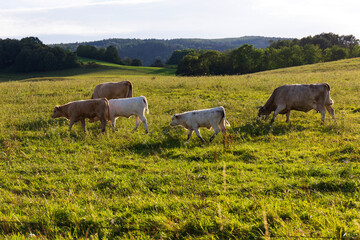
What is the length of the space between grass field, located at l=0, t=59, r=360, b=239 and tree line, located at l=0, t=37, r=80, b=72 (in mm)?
74096

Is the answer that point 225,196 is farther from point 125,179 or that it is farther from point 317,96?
point 317,96

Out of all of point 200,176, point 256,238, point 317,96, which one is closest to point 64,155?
point 200,176

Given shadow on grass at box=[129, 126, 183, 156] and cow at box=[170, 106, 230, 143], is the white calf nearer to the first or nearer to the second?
shadow on grass at box=[129, 126, 183, 156]

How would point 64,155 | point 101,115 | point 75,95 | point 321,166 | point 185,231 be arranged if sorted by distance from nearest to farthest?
point 185,231, point 321,166, point 64,155, point 101,115, point 75,95

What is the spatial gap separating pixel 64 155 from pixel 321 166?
7.32m

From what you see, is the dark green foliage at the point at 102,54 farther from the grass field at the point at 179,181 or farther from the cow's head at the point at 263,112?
the cow's head at the point at 263,112

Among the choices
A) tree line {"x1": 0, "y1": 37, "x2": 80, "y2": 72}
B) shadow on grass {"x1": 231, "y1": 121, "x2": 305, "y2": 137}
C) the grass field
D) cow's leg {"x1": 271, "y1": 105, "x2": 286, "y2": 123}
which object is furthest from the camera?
tree line {"x1": 0, "y1": 37, "x2": 80, "y2": 72}

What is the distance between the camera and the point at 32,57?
77.4 m

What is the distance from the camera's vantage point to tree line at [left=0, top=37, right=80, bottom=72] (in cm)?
7731

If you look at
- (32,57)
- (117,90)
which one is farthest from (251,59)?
(117,90)

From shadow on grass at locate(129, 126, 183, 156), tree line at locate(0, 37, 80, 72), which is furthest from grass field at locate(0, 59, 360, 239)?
tree line at locate(0, 37, 80, 72)

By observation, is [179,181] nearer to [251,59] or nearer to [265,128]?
[265,128]

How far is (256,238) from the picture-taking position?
3834 millimetres

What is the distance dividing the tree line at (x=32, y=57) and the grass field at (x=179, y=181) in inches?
2917
